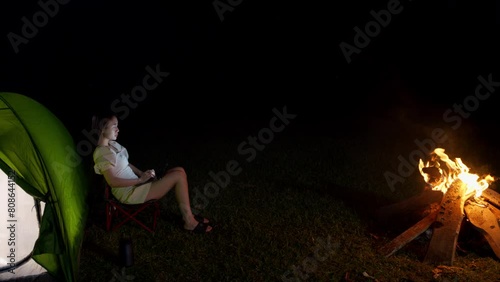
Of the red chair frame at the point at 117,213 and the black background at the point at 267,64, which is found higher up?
the black background at the point at 267,64

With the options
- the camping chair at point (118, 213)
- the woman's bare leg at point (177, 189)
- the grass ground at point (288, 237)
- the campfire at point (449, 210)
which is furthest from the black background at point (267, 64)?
the woman's bare leg at point (177, 189)

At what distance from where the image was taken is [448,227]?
4.65m

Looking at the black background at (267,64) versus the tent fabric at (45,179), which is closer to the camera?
the tent fabric at (45,179)

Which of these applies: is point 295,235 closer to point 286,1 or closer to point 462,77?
point 462,77

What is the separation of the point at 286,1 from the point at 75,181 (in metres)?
12.8

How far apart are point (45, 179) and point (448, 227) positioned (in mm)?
4134

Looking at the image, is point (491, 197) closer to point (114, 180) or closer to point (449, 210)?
point (449, 210)

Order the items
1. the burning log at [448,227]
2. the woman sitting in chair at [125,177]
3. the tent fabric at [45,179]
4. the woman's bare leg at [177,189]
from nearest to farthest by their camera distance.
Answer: the tent fabric at [45,179], the burning log at [448,227], the woman sitting in chair at [125,177], the woman's bare leg at [177,189]

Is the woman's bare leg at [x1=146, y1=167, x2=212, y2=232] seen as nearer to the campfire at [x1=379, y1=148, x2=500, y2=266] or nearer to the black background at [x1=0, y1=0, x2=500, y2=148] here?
the campfire at [x1=379, y1=148, x2=500, y2=266]

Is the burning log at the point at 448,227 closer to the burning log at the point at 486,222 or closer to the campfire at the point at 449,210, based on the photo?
the campfire at the point at 449,210

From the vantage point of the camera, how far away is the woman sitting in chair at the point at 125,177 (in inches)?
181

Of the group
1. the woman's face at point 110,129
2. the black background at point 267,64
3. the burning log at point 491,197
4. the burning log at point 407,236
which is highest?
the black background at point 267,64

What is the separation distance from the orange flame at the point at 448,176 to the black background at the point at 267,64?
5757 millimetres

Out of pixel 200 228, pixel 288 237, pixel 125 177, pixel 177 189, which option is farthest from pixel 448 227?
pixel 125 177
